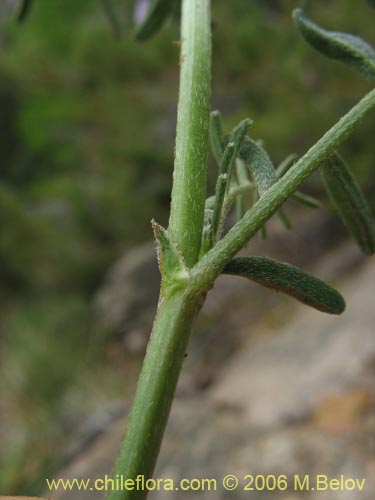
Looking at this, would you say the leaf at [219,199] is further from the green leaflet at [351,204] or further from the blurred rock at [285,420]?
the blurred rock at [285,420]

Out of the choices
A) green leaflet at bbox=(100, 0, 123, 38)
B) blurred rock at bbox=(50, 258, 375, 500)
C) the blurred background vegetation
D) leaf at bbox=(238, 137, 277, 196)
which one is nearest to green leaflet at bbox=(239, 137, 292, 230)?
leaf at bbox=(238, 137, 277, 196)

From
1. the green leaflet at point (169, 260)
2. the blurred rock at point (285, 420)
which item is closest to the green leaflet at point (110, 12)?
the green leaflet at point (169, 260)

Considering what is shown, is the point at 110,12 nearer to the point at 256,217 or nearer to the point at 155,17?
the point at 155,17

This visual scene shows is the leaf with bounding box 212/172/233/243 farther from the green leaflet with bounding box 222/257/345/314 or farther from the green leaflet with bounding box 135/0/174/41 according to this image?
the green leaflet with bounding box 135/0/174/41

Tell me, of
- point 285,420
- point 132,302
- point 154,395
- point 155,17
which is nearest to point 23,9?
point 155,17

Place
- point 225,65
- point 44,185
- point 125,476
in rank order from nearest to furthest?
point 125,476 < point 225,65 < point 44,185

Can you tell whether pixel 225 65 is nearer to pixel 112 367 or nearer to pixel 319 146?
pixel 112 367

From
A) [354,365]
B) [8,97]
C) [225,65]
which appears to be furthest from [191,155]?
[8,97]
